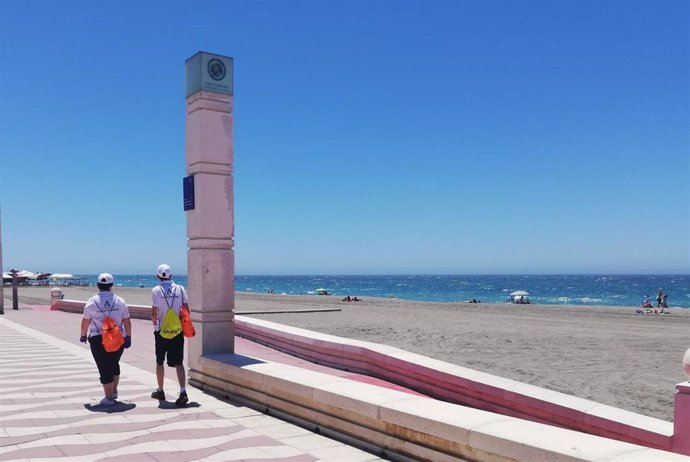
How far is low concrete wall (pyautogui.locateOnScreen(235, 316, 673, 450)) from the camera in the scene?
588cm

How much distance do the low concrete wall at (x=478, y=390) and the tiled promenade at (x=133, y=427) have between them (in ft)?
1.60

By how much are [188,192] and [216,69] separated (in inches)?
67.9

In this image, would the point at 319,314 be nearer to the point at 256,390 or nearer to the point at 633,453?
the point at 256,390

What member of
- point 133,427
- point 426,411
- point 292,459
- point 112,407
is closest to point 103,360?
point 112,407

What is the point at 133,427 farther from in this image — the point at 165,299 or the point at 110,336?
the point at 165,299

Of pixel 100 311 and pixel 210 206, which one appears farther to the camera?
pixel 210 206

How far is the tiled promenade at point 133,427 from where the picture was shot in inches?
209

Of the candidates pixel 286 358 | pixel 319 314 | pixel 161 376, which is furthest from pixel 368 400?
pixel 319 314

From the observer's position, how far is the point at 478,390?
7512mm

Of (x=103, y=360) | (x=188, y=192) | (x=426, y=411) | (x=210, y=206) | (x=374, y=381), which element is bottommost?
(x=374, y=381)

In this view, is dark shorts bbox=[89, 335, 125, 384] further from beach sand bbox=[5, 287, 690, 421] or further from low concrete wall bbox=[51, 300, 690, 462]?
beach sand bbox=[5, 287, 690, 421]

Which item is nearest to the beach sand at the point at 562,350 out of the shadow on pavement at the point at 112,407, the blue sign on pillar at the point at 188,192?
the blue sign on pillar at the point at 188,192

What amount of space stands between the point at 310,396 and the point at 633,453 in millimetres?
3150

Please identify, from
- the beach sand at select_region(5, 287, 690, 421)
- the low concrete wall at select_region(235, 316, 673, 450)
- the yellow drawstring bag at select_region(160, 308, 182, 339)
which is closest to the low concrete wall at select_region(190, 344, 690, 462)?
the yellow drawstring bag at select_region(160, 308, 182, 339)
